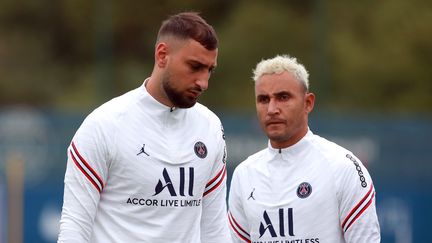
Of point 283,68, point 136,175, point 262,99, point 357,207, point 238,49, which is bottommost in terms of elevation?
point 357,207

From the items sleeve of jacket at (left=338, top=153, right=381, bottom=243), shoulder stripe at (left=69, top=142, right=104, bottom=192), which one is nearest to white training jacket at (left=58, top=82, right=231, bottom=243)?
shoulder stripe at (left=69, top=142, right=104, bottom=192)

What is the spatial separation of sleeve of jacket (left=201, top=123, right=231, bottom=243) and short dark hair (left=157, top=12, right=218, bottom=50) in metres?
0.61

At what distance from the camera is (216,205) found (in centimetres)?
605

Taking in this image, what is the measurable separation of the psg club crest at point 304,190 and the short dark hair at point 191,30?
1.15m

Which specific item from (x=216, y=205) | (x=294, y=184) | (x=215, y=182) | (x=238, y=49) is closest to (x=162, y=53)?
(x=215, y=182)

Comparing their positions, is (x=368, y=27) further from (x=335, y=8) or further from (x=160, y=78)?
(x=160, y=78)

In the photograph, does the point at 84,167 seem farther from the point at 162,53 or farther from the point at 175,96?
the point at 162,53

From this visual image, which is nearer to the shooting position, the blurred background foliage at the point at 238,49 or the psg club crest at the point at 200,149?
the psg club crest at the point at 200,149

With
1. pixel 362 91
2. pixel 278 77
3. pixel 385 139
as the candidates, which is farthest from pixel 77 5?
pixel 278 77

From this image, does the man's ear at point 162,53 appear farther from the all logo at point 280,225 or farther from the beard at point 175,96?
the all logo at point 280,225

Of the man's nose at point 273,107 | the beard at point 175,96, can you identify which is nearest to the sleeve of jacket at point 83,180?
the beard at point 175,96

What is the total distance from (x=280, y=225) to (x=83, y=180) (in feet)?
4.37

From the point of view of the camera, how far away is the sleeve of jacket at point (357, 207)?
618cm

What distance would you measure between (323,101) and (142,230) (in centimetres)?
1462
